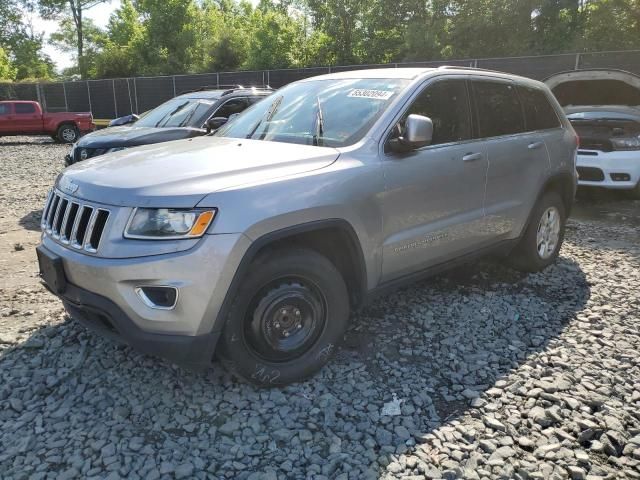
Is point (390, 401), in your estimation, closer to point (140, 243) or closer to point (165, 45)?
point (140, 243)

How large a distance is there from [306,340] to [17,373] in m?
1.80

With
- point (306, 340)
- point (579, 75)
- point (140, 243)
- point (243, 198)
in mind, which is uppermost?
point (579, 75)

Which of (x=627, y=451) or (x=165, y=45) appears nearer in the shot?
(x=627, y=451)

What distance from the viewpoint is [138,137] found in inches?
285

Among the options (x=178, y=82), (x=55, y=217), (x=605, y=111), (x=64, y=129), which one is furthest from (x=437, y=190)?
(x=178, y=82)

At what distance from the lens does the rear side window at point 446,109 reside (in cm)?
376

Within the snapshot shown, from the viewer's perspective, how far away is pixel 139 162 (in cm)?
320

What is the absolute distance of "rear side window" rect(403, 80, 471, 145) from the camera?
3756 mm

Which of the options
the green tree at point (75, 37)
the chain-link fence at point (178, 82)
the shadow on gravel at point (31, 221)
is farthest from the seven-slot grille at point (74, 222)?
the green tree at point (75, 37)

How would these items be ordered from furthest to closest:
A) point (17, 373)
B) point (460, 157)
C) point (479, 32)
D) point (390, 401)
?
point (479, 32) → point (460, 157) → point (17, 373) → point (390, 401)

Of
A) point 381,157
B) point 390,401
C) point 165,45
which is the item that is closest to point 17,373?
point 390,401

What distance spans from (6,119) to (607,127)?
65.4 feet

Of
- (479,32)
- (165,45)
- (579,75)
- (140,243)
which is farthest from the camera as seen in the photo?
(165,45)

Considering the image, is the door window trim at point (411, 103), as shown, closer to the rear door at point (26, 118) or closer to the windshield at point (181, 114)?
the windshield at point (181, 114)
